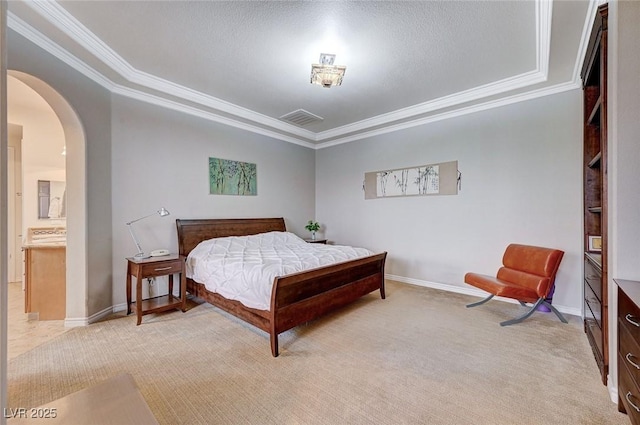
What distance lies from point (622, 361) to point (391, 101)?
3596 mm

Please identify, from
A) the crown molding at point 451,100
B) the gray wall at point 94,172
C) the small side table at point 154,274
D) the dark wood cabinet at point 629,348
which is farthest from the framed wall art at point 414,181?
the gray wall at point 94,172

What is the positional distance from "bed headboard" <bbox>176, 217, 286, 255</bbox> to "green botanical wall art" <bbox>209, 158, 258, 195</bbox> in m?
0.48

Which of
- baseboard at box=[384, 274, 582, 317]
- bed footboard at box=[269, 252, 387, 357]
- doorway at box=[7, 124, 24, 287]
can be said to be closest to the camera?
bed footboard at box=[269, 252, 387, 357]

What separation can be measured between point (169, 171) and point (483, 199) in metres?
4.47

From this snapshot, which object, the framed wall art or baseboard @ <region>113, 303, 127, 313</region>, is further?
the framed wall art

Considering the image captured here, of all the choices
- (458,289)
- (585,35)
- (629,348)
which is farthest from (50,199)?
(585,35)

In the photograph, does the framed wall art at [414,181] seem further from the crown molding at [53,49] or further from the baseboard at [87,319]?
the baseboard at [87,319]

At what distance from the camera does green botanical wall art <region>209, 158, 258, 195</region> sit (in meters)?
4.37

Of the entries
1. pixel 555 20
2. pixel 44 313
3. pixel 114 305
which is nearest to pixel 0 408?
pixel 114 305

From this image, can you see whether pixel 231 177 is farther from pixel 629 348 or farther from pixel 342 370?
pixel 629 348

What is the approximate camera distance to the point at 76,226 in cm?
→ 299

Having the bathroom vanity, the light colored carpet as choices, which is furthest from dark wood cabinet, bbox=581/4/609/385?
the bathroom vanity

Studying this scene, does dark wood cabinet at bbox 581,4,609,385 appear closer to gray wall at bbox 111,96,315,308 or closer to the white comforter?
the white comforter

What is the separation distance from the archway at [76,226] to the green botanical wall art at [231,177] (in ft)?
5.25
